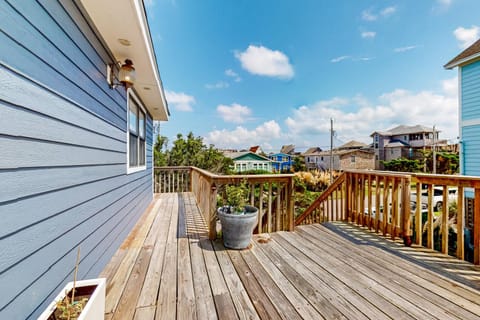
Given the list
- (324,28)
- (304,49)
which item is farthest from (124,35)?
(304,49)

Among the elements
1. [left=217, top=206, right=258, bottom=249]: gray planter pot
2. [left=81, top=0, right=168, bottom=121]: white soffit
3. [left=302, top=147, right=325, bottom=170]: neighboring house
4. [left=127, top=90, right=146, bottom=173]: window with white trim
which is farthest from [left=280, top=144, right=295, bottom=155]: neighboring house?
[left=81, top=0, right=168, bottom=121]: white soffit

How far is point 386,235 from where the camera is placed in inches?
119

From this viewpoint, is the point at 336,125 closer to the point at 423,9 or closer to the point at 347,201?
the point at 423,9

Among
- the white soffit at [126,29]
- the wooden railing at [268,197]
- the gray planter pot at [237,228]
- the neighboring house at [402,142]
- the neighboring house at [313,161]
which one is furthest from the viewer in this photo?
the neighboring house at [313,161]

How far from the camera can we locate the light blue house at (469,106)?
6227mm

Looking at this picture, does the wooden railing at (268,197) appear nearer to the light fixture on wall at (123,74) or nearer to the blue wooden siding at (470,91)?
the light fixture on wall at (123,74)

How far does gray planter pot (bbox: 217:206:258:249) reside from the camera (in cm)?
255

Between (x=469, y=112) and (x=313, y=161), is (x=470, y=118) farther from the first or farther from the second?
(x=313, y=161)

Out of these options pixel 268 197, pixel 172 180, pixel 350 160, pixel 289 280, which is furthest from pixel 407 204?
pixel 350 160

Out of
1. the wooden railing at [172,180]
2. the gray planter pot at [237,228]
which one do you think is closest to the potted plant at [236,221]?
the gray planter pot at [237,228]

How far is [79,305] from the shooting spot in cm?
107

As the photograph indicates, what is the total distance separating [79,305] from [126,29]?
2406 millimetres

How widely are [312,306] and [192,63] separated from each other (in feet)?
32.8

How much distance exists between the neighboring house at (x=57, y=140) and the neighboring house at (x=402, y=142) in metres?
31.1
